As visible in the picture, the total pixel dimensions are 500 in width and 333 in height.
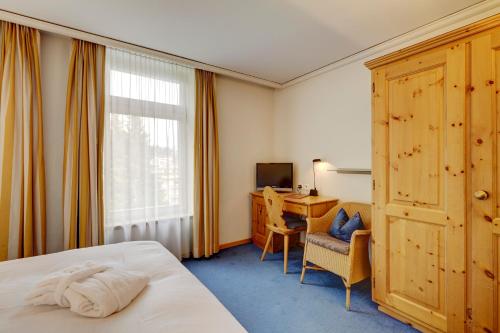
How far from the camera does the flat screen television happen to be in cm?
377

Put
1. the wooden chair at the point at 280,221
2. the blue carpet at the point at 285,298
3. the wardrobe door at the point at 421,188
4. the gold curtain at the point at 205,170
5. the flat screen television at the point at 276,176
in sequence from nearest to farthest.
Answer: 1. the wardrobe door at the point at 421,188
2. the blue carpet at the point at 285,298
3. the wooden chair at the point at 280,221
4. the gold curtain at the point at 205,170
5. the flat screen television at the point at 276,176

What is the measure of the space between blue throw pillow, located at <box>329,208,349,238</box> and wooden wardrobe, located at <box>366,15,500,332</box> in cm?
50

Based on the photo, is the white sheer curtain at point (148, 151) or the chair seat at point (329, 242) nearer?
the chair seat at point (329, 242)

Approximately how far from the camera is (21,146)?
7.22 ft

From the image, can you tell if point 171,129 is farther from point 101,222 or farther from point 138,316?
point 138,316

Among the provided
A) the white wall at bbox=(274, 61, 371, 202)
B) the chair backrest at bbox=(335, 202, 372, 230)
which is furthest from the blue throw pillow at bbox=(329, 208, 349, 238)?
the white wall at bbox=(274, 61, 371, 202)

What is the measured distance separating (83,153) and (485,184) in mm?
3408

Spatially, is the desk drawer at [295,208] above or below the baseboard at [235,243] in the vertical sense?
above

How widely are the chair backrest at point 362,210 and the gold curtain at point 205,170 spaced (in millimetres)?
1700

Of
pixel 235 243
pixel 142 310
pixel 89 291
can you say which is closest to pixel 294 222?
pixel 235 243

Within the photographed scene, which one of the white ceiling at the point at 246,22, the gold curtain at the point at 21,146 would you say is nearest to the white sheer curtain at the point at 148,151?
the white ceiling at the point at 246,22

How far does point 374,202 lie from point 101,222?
2787 mm

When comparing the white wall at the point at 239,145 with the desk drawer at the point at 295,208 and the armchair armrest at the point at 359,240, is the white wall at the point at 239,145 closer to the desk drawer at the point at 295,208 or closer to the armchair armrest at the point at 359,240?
the desk drawer at the point at 295,208

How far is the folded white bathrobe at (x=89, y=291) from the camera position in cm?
99
